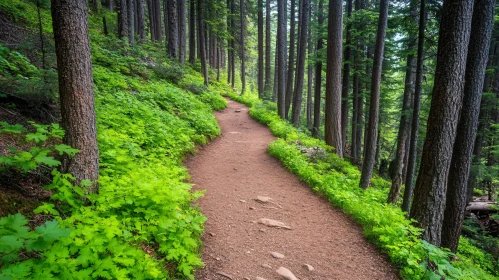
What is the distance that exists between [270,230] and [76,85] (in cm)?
420

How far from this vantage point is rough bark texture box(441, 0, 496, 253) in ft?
20.1

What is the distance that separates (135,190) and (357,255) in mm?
4068

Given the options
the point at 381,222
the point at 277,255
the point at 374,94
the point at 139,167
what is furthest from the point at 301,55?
the point at 277,255

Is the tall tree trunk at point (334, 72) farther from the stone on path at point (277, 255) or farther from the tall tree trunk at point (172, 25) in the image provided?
the tall tree trunk at point (172, 25)

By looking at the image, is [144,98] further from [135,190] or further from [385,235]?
[385,235]

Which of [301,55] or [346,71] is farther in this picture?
[301,55]

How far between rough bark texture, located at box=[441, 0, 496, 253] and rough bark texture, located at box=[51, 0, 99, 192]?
7.98 m

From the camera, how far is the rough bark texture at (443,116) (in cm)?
510

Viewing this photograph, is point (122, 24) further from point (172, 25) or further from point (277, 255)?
point (277, 255)

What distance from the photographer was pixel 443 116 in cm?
532

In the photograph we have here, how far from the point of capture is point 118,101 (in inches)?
332

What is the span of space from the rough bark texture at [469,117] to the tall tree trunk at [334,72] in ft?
16.3

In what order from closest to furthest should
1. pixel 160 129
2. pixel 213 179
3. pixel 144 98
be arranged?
1. pixel 213 179
2. pixel 160 129
3. pixel 144 98

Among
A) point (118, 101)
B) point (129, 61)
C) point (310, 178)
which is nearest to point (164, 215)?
point (310, 178)
